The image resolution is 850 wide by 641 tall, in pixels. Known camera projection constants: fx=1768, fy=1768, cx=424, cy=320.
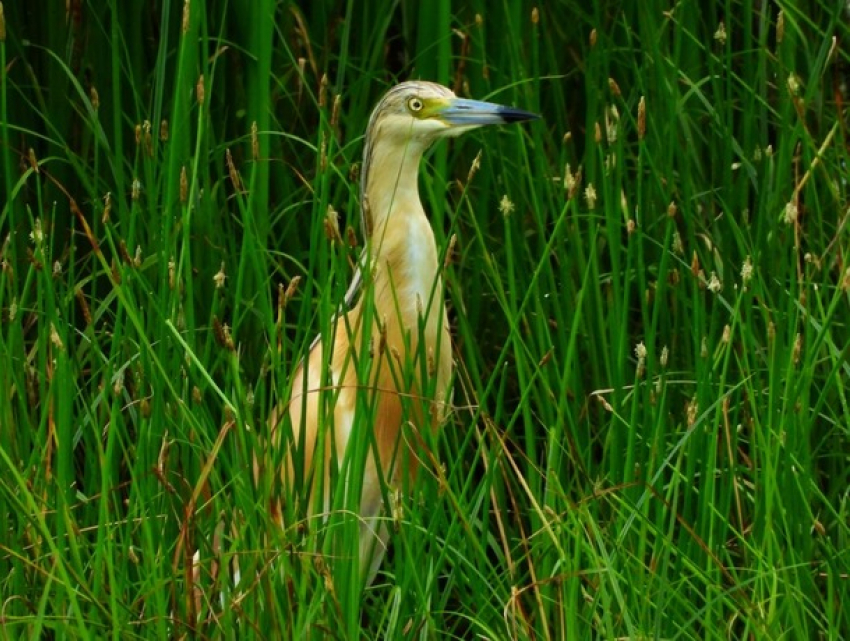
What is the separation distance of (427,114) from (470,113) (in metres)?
0.08

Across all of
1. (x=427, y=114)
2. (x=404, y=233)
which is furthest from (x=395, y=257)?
(x=427, y=114)

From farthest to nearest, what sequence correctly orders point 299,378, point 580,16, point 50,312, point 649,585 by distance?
point 580,16
point 299,378
point 50,312
point 649,585

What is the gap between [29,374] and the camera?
8.58 ft

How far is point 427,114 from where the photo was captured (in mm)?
2811

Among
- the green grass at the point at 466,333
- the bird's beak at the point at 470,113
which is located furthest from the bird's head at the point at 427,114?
the green grass at the point at 466,333

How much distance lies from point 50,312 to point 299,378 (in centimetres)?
75

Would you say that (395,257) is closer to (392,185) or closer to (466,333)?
(392,185)

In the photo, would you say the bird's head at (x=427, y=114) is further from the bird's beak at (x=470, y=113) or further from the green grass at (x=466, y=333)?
the green grass at (x=466, y=333)

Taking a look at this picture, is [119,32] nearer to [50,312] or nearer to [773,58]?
[50,312]

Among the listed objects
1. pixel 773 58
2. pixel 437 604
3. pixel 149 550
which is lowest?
pixel 437 604

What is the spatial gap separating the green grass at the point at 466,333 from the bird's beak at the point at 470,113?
13 centimetres

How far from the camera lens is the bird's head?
2.78 metres

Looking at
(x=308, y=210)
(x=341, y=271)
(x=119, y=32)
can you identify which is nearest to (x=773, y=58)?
(x=308, y=210)

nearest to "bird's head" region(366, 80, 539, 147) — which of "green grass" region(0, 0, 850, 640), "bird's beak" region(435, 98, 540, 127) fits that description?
"bird's beak" region(435, 98, 540, 127)
